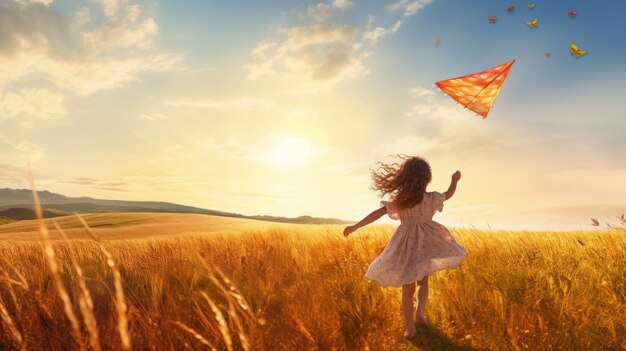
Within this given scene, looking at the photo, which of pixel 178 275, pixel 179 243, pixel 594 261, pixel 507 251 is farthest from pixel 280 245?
pixel 594 261

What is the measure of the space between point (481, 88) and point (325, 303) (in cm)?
361

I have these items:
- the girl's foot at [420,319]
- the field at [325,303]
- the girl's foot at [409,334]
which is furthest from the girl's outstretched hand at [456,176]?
the girl's foot at [409,334]

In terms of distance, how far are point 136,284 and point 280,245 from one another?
287 cm

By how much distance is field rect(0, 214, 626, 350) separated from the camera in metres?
3.59

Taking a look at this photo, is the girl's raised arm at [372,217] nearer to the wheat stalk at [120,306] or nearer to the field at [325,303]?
the field at [325,303]

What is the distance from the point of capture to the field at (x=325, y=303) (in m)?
3.59

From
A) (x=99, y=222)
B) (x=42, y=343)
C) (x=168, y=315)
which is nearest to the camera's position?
(x=42, y=343)

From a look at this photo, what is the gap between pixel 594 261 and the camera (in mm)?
6523

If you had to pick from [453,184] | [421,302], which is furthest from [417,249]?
[453,184]

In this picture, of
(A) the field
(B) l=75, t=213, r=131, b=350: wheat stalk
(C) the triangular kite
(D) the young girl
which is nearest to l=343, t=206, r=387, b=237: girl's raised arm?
(D) the young girl

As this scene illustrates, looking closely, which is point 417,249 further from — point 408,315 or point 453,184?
point 453,184

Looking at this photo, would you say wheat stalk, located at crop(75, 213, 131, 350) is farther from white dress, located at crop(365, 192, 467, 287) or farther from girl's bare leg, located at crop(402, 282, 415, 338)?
white dress, located at crop(365, 192, 467, 287)

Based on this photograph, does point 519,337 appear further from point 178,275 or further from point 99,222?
point 99,222

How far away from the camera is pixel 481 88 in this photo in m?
6.10
